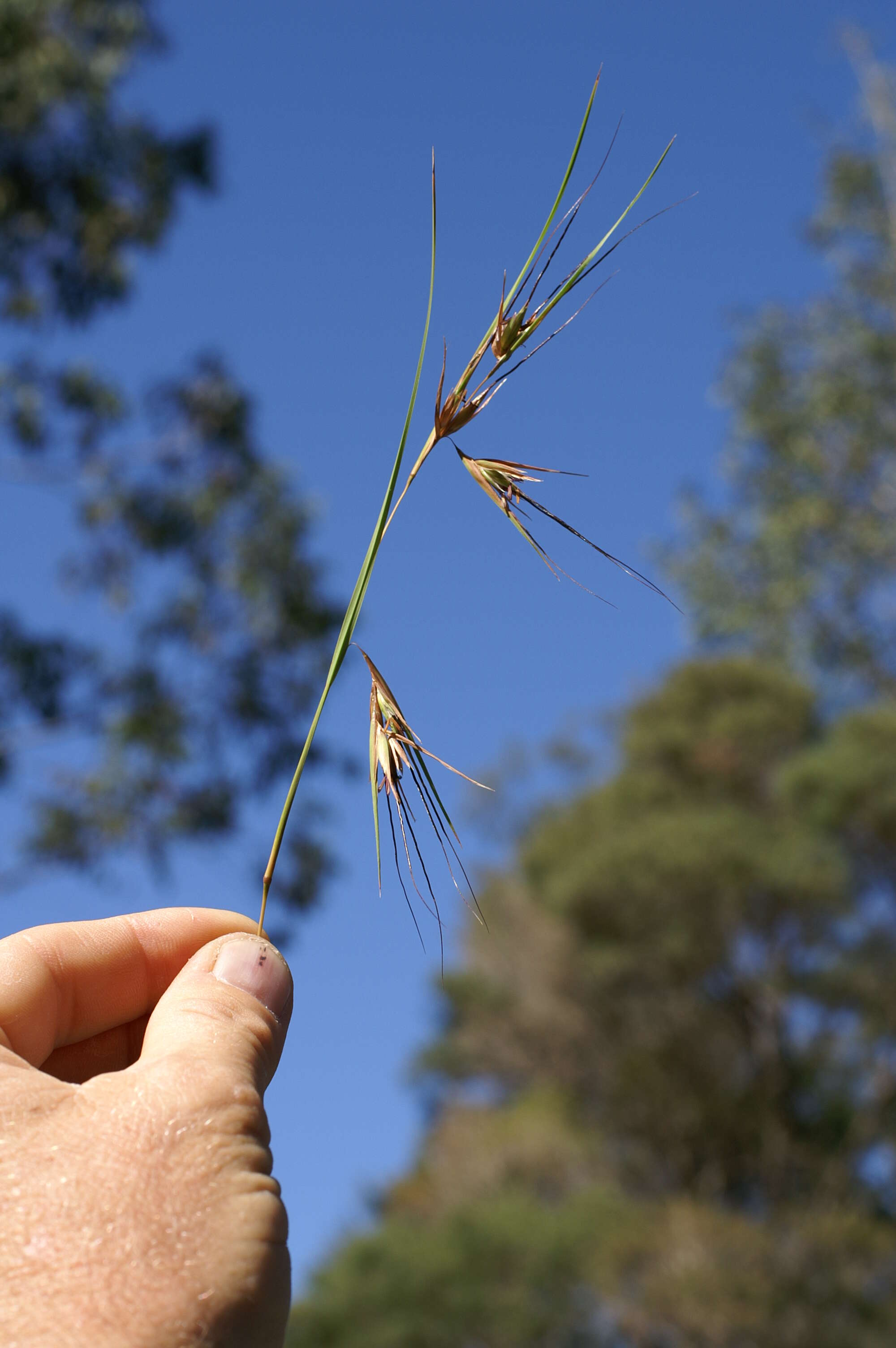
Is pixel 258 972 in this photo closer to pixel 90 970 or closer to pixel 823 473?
pixel 90 970

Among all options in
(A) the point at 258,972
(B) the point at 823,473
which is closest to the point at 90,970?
(A) the point at 258,972

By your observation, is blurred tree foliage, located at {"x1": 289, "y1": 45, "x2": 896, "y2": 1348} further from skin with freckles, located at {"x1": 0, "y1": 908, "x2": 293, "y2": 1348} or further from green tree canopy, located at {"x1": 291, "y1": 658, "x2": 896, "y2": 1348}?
skin with freckles, located at {"x1": 0, "y1": 908, "x2": 293, "y2": 1348}

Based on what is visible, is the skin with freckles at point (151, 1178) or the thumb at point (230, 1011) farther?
the thumb at point (230, 1011)

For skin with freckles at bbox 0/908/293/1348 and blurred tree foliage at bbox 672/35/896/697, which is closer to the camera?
skin with freckles at bbox 0/908/293/1348

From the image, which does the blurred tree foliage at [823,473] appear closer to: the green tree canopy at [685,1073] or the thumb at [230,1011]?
the green tree canopy at [685,1073]

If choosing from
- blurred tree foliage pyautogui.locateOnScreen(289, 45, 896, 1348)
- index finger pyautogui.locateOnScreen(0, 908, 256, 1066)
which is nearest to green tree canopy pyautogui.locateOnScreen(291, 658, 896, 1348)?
blurred tree foliage pyautogui.locateOnScreen(289, 45, 896, 1348)

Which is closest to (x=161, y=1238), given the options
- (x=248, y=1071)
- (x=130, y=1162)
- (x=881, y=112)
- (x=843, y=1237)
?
(x=130, y=1162)

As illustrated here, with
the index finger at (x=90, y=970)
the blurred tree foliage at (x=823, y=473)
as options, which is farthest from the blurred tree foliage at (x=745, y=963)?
the index finger at (x=90, y=970)
